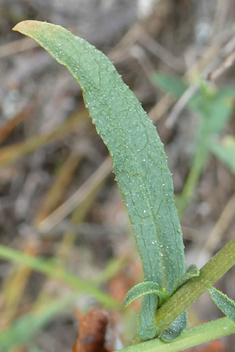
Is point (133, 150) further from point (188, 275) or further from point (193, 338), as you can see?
point (193, 338)

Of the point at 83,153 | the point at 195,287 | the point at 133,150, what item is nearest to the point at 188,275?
the point at 195,287

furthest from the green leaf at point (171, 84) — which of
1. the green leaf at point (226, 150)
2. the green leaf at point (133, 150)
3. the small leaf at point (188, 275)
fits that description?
the small leaf at point (188, 275)

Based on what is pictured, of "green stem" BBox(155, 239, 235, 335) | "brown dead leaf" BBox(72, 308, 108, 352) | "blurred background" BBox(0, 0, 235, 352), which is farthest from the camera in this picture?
"blurred background" BBox(0, 0, 235, 352)

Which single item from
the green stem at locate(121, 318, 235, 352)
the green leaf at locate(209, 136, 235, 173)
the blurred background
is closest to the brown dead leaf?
the green stem at locate(121, 318, 235, 352)

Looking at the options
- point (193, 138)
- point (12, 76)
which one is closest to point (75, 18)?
point (12, 76)

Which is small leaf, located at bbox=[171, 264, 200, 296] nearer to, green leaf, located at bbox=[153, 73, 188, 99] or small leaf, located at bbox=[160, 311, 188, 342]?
small leaf, located at bbox=[160, 311, 188, 342]

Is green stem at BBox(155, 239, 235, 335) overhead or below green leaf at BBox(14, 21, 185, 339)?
below

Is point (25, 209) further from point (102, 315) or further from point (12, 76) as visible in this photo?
point (102, 315)
